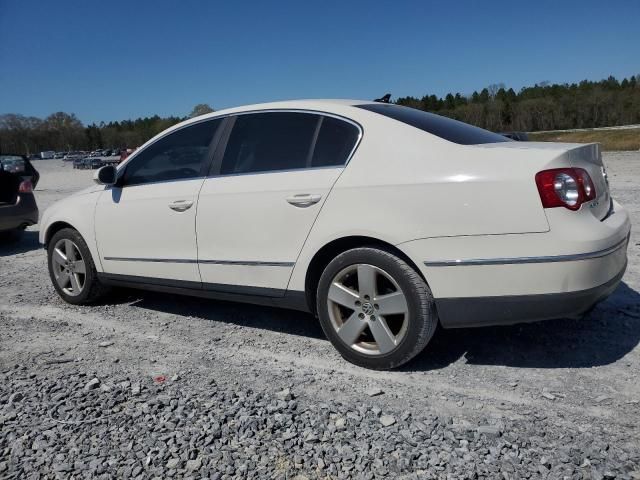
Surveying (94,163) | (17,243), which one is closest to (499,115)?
(94,163)

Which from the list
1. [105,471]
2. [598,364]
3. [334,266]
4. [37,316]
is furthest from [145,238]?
[598,364]

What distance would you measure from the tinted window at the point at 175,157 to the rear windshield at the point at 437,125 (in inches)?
51.1

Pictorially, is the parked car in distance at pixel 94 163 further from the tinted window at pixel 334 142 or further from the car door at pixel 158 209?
the tinted window at pixel 334 142

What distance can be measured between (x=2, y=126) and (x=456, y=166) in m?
144

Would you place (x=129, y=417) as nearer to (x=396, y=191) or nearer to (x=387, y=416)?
(x=387, y=416)

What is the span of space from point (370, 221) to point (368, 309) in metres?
0.55

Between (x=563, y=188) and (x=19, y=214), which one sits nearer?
(x=563, y=188)

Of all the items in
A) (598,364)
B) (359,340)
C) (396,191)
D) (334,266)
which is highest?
(396,191)

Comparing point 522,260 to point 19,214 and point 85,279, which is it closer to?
point 85,279

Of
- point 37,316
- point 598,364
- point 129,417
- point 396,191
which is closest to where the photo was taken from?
point 129,417

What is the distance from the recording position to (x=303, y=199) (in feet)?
11.1

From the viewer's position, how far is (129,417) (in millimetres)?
2824

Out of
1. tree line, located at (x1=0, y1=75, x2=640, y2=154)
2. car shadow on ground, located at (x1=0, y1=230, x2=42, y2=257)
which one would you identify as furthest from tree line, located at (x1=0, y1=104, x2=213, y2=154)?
car shadow on ground, located at (x1=0, y1=230, x2=42, y2=257)

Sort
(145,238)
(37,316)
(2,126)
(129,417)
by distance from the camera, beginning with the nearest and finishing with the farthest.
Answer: (129,417)
(145,238)
(37,316)
(2,126)
